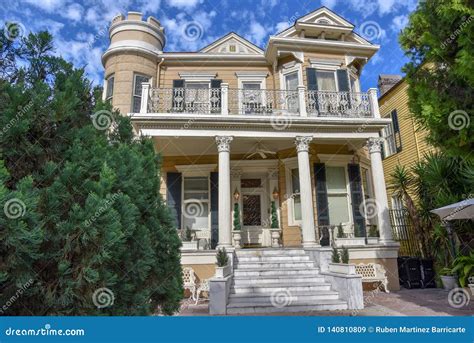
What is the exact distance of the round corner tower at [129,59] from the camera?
11070 mm

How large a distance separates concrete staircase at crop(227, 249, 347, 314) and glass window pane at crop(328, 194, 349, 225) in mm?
2850

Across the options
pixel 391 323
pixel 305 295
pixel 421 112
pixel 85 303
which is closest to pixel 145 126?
pixel 305 295

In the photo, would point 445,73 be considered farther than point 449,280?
No

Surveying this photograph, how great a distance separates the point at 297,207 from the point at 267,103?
4.17m

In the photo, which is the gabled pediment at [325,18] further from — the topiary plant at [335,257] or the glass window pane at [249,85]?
the topiary plant at [335,257]

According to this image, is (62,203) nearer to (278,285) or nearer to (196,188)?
(278,285)

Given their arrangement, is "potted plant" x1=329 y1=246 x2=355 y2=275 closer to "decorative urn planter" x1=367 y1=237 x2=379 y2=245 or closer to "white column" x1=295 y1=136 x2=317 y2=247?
"white column" x1=295 y1=136 x2=317 y2=247

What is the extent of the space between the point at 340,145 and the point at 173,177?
6676mm

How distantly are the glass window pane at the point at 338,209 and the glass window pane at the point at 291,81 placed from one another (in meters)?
4.61

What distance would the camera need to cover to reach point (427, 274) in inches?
374

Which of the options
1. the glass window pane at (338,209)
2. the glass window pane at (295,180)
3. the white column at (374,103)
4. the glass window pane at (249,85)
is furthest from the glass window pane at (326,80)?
the glass window pane at (338,209)

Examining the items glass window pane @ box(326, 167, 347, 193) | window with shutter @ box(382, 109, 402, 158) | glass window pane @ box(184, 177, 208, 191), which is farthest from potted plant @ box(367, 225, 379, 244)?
window with shutter @ box(382, 109, 402, 158)

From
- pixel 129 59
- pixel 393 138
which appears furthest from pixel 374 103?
pixel 129 59

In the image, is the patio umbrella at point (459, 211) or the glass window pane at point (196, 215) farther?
the glass window pane at point (196, 215)
